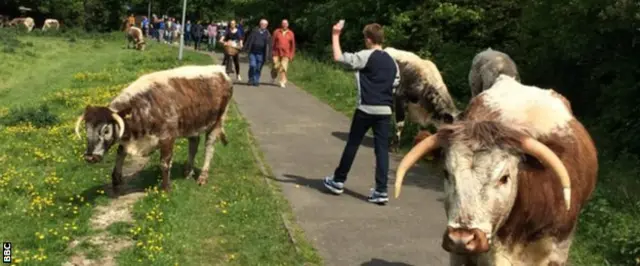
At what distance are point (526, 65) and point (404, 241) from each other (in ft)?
35.5

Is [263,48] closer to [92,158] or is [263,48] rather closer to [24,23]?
[92,158]

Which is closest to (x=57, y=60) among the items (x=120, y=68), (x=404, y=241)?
(x=120, y=68)

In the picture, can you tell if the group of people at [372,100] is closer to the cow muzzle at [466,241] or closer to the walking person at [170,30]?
the cow muzzle at [466,241]

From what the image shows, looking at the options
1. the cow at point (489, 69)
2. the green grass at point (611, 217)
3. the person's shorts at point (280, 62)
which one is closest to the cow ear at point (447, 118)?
the cow at point (489, 69)

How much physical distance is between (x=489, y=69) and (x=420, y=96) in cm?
132

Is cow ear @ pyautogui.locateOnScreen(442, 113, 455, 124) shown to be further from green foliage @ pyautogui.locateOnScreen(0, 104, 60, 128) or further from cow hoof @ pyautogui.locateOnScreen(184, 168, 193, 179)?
green foliage @ pyautogui.locateOnScreen(0, 104, 60, 128)

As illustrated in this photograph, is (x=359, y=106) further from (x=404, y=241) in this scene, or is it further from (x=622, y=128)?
(x=622, y=128)

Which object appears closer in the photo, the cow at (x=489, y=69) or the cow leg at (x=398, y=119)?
the cow at (x=489, y=69)

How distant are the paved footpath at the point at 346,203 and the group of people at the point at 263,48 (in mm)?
5205

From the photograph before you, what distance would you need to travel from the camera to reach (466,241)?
3822 millimetres

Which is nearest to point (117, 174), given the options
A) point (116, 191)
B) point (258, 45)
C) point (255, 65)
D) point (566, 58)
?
point (116, 191)

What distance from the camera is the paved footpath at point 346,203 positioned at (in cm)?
721

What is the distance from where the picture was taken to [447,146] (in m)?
4.18

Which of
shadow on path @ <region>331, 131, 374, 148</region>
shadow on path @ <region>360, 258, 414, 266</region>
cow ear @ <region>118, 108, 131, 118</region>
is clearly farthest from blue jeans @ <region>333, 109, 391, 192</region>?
shadow on path @ <region>331, 131, 374, 148</region>
